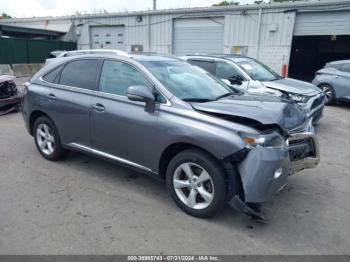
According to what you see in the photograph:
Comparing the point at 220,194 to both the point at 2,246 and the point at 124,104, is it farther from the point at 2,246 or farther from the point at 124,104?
the point at 2,246

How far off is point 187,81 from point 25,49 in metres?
16.7

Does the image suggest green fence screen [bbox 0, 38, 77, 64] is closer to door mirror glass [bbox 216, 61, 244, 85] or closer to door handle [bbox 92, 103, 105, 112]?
door mirror glass [bbox 216, 61, 244, 85]

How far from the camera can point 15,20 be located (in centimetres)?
2406

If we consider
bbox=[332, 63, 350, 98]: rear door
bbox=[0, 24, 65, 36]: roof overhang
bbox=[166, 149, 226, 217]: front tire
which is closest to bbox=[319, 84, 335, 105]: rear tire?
bbox=[332, 63, 350, 98]: rear door

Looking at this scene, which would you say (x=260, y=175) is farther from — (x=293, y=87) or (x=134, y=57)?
(x=293, y=87)

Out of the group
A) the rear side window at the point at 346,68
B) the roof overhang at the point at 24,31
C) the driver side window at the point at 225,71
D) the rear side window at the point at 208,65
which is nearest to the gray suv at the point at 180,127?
the driver side window at the point at 225,71

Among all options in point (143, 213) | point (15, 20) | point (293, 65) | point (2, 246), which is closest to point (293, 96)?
point (143, 213)

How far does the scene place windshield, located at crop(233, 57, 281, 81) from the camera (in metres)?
7.88

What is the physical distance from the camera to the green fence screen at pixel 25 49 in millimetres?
16484

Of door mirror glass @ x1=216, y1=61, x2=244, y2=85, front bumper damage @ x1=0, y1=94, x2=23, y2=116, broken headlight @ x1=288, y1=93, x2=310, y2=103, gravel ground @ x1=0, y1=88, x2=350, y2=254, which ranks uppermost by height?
door mirror glass @ x1=216, y1=61, x2=244, y2=85

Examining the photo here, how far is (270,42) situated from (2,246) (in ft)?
47.7

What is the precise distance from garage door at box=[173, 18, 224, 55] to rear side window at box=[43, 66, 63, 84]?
12734 millimetres

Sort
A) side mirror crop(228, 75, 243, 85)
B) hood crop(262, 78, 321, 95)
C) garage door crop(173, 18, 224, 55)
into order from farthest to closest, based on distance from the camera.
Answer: garage door crop(173, 18, 224, 55)
side mirror crop(228, 75, 243, 85)
hood crop(262, 78, 321, 95)

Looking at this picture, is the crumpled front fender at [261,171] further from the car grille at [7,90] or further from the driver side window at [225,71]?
the car grille at [7,90]
